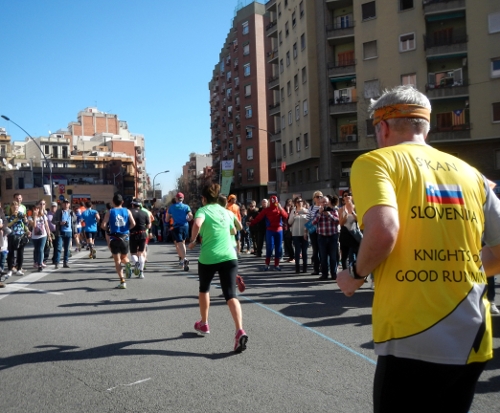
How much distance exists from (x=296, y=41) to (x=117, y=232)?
123ft

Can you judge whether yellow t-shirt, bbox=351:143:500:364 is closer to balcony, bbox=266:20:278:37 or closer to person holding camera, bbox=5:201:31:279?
person holding camera, bbox=5:201:31:279

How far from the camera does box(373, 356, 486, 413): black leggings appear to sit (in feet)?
6.21

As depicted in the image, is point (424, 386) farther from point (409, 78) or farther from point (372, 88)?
point (372, 88)

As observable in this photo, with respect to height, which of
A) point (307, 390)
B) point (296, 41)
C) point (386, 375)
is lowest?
point (307, 390)

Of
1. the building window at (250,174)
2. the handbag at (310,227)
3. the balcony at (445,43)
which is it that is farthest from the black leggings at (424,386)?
the building window at (250,174)

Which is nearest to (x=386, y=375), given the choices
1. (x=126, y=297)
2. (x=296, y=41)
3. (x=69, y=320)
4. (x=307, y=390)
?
(x=307, y=390)

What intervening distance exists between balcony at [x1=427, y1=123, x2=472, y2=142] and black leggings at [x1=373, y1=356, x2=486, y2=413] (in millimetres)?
33884

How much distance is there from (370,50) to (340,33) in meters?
2.91

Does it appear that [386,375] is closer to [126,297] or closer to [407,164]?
[407,164]

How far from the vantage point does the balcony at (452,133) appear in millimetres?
33312

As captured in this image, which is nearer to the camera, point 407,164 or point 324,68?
point 407,164

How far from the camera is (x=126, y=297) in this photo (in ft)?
30.4

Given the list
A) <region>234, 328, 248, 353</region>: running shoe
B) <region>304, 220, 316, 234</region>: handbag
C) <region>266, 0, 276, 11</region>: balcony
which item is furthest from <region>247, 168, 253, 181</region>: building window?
<region>234, 328, 248, 353</region>: running shoe

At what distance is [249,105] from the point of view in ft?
230
